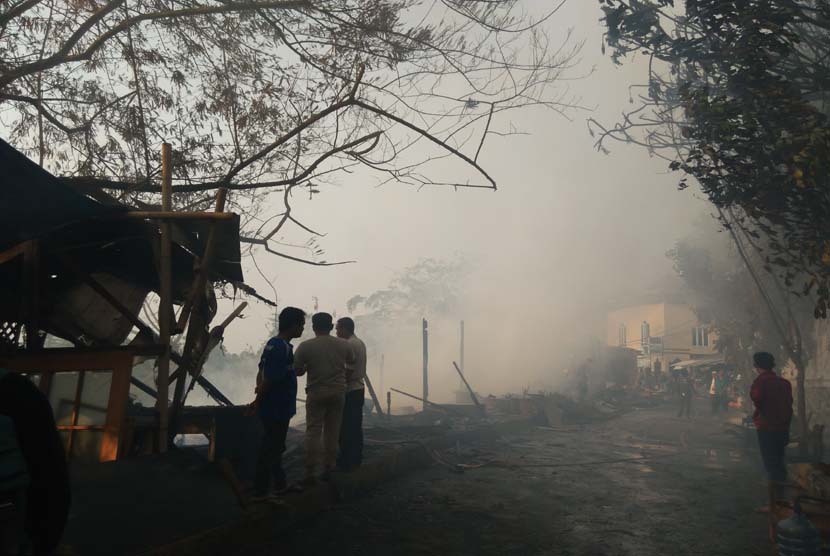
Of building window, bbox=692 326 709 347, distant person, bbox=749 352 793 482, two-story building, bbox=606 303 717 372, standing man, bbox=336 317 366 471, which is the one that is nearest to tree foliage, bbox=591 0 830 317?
distant person, bbox=749 352 793 482

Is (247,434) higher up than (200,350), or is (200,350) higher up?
(200,350)

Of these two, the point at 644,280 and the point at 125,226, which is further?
the point at 644,280

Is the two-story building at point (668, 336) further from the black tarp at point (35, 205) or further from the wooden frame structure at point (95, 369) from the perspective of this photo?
the black tarp at point (35, 205)

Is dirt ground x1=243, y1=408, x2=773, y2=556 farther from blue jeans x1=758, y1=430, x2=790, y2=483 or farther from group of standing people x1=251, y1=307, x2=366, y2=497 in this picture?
group of standing people x1=251, y1=307, x2=366, y2=497

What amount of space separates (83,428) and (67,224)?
1890 millimetres

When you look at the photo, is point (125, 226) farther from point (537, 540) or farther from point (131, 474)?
point (537, 540)

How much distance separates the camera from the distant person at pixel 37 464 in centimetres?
202

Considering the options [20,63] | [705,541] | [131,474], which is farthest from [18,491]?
[20,63]

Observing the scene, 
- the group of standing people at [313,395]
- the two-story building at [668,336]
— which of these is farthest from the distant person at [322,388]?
the two-story building at [668,336]

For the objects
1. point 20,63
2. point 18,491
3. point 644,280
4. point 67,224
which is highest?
point 644,280

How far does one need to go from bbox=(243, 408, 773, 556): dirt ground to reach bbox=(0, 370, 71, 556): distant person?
140 inches

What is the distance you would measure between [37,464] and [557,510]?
21.5 ft

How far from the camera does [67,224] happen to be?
5473 millimetres

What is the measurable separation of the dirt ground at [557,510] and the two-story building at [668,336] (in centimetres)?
3807
